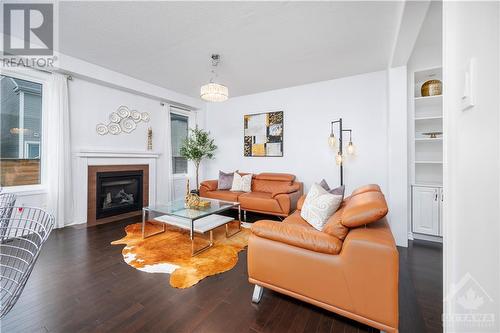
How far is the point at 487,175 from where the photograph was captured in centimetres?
57

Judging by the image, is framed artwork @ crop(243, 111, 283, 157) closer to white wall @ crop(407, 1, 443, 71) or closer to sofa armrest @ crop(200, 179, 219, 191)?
sofa armrest @ crop(200, 179, 219, 191)

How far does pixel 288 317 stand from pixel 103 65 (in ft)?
14.6

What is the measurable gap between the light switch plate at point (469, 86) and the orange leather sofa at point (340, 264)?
91cm

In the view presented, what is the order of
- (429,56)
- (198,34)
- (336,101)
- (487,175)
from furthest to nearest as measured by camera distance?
(336,101) < (429,56) < (198,34) < (487,175)

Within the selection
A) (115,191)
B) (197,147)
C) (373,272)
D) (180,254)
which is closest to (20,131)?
(115,191)

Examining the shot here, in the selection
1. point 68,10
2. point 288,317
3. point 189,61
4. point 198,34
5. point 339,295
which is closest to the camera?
point 339,295

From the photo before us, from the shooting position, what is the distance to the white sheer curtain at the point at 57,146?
3252mm

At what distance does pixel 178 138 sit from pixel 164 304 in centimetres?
434

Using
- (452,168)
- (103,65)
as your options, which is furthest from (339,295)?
(103,65)

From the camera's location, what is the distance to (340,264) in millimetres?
1348

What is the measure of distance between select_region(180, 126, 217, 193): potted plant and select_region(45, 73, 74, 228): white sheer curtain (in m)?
2.22

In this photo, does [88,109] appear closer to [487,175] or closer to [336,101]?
[336,101]

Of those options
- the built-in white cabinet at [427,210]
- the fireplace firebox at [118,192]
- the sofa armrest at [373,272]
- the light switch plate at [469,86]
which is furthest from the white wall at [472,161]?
the fireplace firebox at [118,192]

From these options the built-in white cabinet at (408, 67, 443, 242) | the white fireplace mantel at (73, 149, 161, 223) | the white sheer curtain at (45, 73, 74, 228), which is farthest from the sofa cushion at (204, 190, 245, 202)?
the built-in white cabinet at (408, 67, 443, 242)
